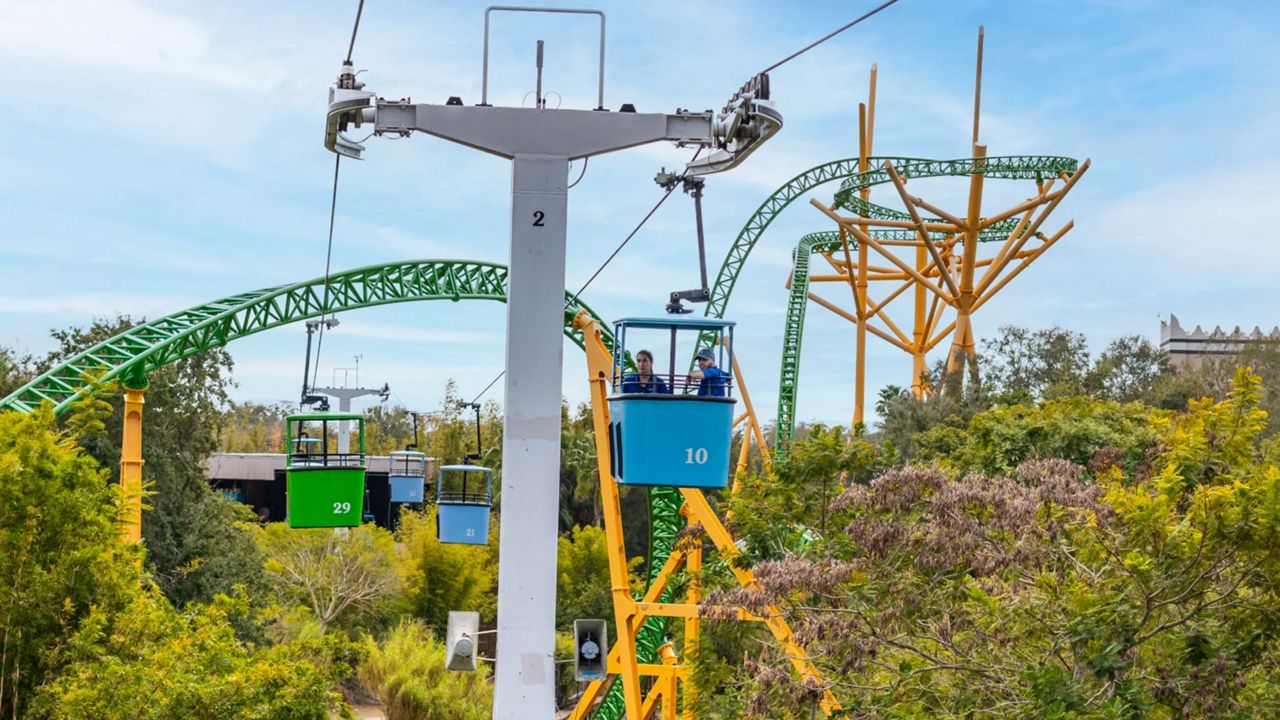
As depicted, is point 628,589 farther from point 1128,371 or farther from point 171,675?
point 1128,371

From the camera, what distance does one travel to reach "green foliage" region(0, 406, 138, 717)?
12.4 m

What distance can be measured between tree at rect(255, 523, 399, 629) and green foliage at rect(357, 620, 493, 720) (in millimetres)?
3792

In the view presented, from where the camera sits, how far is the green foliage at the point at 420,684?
101 feet

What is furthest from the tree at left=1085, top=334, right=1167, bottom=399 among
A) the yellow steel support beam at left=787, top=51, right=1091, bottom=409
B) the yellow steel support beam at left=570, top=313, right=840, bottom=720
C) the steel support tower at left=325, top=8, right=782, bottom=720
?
the steel support tower at left=325, top=8, right=782, bottom=720

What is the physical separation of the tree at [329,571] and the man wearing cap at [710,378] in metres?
26.8

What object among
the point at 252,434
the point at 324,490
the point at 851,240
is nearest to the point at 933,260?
the point at 851,240

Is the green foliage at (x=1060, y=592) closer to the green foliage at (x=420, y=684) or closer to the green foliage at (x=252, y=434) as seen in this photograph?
the green foliage at (x=420, y=684)

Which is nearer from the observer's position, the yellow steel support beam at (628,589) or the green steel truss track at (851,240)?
the yellow steel support beam at (628,589)

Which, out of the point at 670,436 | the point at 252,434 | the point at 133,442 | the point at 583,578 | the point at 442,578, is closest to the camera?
the point at 670,436

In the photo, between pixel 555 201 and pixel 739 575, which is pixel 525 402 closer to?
pixel 555 201

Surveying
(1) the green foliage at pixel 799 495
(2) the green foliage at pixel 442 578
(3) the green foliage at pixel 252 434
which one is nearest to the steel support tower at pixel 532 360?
(1) the green foliage at pixel 799 495

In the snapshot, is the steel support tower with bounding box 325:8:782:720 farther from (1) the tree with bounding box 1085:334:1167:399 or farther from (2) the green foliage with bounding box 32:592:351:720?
(1) the tree with bounding box 1085:334:1167:399

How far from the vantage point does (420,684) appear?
102ft

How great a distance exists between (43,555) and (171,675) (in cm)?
158
